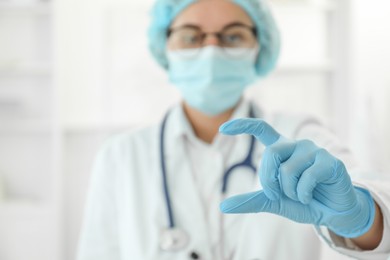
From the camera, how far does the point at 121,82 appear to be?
2.92m

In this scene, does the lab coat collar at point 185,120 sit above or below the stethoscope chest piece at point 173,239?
above

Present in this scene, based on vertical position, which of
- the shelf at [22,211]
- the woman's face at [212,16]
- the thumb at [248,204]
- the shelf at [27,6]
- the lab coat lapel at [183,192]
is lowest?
the shelf at [22,211]

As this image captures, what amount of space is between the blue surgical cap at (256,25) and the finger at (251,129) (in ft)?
2.09

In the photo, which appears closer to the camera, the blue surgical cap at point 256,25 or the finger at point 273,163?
the finger at point 273,163

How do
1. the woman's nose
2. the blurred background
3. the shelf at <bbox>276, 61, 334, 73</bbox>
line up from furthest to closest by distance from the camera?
the shelf at <bbox>276, 61, 334, 73</bbox>
the blurred background
the woman's nose

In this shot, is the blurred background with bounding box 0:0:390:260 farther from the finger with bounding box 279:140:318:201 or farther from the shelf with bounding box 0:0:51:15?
the finger with bounding box 279:140:318:201

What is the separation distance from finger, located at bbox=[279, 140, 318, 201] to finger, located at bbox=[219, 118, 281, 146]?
39 mm

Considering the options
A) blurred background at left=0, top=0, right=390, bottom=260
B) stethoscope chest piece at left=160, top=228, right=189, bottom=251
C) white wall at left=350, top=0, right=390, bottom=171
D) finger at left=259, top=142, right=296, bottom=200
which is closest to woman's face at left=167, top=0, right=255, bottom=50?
stethoscope chest piece at left=160, top=228, right=189, bottom=251

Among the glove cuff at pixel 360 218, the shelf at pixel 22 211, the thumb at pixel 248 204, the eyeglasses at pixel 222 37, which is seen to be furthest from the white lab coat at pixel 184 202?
the shelf at pixel 22 211

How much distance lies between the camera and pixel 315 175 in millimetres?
623

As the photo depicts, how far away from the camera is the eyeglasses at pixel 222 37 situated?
1.19 meters

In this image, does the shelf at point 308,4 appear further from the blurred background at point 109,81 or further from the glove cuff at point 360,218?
the glove cuff at point 360,218

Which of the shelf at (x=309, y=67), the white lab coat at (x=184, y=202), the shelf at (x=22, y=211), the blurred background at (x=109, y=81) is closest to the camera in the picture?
the white lab coat at (x=184, y=202)

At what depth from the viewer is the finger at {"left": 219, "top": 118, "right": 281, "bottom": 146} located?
0.64 m
